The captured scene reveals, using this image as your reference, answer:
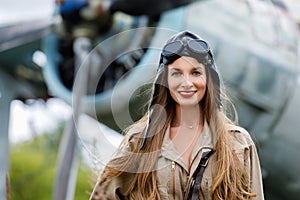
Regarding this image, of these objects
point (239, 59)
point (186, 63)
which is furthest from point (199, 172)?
point (239, 59)

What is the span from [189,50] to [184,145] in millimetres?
226

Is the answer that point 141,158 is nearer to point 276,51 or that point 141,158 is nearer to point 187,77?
point 187,77

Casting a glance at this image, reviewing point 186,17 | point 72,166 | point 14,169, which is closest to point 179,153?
point 72,166

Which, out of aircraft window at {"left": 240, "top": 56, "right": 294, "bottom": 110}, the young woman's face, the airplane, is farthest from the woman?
aircraft window at {"left": 240, "top": 56, "right": 294, "bottom": 110}

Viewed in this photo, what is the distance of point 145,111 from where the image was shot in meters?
1.85

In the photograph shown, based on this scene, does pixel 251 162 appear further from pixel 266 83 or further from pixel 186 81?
pixel 266 83

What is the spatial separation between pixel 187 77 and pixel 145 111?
0.20m

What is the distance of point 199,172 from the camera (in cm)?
166

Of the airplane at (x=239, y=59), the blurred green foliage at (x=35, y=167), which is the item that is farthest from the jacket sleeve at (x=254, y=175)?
the blurred green foliage at (x=35, y=167)

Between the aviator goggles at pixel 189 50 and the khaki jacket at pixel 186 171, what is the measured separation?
186 millimetres

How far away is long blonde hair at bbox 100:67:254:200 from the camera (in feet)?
5.38

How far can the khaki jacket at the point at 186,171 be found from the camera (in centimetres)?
166

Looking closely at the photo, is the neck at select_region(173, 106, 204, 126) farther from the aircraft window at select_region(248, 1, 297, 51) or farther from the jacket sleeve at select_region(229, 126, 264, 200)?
the aircraft window at select_region(248, 1, 297, 51)

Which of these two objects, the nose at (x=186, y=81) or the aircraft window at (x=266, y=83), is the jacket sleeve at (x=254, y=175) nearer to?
the nose at (x=186, y=81)
